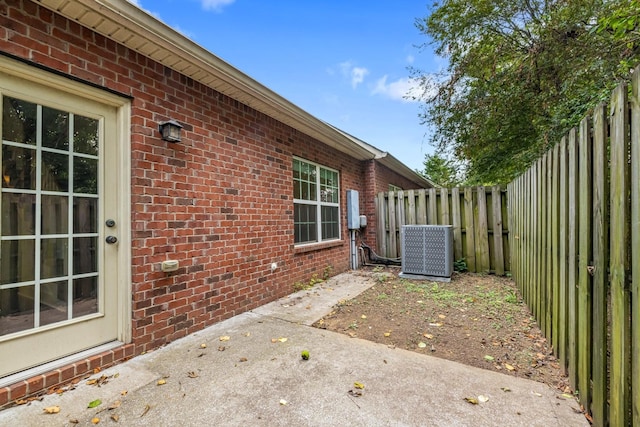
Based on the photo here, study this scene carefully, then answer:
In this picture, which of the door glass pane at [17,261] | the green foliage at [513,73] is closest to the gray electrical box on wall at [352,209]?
the green foliage at [513,73]

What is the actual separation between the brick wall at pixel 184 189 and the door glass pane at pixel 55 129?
0.33 meters

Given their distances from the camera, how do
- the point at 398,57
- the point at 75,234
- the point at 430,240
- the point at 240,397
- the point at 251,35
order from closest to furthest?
the point at 240,397 → the point at 75,234 → the point at 430,240 → the point at 251,35 → the point at 398,57

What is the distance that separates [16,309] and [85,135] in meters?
1.39

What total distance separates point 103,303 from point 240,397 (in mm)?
1493

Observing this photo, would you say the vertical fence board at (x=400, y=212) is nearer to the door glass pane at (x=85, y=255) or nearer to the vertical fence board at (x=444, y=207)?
the vertical fence board at (x=444, y=207)

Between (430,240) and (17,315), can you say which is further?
(430,240)

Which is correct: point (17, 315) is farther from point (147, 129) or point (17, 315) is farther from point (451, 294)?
point (451, 294)

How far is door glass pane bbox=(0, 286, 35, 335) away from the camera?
1.96 meters

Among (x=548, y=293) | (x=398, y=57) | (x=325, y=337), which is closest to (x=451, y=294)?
(x=548, y=293)

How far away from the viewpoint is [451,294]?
442 cm

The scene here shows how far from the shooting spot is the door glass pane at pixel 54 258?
214 centimetres

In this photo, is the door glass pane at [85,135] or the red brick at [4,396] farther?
the door glass pane at [85,135]

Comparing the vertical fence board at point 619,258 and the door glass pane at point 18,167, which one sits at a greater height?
the door glass pane at point 18,167

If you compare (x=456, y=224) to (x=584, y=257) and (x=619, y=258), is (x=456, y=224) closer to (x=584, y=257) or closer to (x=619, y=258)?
(x=584, y=257)
